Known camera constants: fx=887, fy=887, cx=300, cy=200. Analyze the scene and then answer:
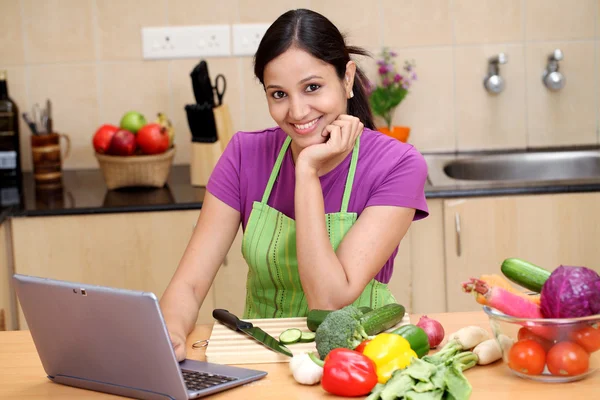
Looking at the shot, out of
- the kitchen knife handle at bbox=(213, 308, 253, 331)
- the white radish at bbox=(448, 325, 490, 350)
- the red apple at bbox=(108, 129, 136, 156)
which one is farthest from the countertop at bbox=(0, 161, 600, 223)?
the white radish at bbox=(448, 325, 490, 350)

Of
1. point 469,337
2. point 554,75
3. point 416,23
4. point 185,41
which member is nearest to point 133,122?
point 185,41

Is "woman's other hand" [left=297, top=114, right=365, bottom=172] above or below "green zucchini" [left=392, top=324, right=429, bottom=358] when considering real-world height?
above

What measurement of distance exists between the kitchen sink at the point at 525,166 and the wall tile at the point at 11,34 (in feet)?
4.86

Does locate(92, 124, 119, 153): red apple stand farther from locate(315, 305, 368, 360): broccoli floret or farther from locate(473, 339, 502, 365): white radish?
locate(473, 339, 502, 365): white radish

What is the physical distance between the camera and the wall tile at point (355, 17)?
3.09m

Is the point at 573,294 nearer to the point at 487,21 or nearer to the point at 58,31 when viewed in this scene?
the point at 487,21

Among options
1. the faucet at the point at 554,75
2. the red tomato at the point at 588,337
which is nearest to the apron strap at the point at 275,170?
the red tomato at the point at 588,337

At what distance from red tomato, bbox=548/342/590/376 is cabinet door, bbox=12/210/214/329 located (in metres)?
1.59

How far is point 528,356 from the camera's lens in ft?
3.98

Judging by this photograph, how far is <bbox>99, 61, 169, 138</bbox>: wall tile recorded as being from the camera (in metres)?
3.13

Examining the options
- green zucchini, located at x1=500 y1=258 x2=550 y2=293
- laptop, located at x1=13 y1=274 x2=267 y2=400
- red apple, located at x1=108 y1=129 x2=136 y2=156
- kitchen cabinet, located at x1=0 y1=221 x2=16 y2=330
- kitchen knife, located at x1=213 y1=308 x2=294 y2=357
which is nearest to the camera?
laptop, located at x1=13 y1=274 x2=267 y2=400

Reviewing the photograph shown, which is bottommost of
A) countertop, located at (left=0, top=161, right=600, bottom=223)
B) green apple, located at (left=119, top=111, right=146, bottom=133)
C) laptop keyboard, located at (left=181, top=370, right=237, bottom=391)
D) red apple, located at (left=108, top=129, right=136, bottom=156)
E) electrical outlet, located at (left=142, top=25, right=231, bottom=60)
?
laptop keyboard, located at (left=181, top=370, right=237, bottom=391)

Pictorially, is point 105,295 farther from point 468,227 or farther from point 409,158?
point 468,227

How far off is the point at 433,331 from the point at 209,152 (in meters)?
1.53
